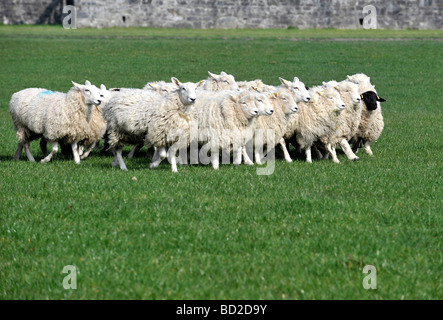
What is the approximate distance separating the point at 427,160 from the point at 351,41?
23639 mm

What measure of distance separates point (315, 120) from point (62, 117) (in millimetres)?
3605

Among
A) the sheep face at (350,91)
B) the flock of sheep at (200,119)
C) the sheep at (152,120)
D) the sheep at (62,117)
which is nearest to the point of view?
the sheep at (152,120)

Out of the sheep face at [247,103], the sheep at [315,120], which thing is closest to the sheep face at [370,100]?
the sheep at [315,120]

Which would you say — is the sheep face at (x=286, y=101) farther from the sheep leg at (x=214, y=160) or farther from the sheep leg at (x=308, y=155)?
the sheep leg at (x=214, y=160)

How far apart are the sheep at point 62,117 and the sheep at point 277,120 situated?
224 cm

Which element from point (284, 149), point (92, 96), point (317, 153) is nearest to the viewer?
point (92, 96)

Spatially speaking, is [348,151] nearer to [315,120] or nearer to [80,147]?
[315,120]

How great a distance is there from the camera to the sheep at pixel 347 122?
11188 millimetres

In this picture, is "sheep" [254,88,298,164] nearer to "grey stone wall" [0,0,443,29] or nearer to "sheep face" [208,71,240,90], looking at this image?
"sheep face" [208,71,240,90]

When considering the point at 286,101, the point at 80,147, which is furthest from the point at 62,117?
the point at 286,101

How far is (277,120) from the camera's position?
427 inches

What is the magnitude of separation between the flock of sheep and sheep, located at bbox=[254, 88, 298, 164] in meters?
0.01

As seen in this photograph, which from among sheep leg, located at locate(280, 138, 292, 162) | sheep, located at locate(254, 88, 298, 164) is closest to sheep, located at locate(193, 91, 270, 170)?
A: sheep, located at locate(254, 88, 298, 164)

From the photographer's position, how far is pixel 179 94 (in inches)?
390
